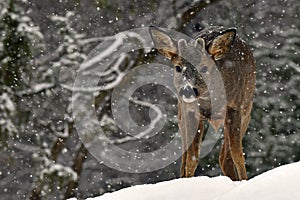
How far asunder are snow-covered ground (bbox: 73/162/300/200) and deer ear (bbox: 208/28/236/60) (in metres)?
1.33

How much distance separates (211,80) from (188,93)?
264 millimetres

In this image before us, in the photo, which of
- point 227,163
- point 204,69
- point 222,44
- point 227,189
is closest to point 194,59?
point 204,69

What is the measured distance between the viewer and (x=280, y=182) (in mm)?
3584

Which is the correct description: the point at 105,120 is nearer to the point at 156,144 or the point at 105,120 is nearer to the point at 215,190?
the point at 156,144

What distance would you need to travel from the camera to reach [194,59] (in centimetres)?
550

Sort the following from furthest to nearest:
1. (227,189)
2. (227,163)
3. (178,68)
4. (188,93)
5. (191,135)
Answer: (227,163) → (191,135) → (178,68) → (188,93) → (227,189)

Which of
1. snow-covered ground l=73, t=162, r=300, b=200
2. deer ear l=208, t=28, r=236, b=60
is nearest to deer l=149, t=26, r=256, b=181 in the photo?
deer ear l=208, t=28, r=236, b=60

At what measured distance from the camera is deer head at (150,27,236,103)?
5.42 metres

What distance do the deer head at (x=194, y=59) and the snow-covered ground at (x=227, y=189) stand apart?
1.11 metres

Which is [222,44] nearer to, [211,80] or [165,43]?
[211,80]

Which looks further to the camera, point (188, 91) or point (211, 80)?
point (211, 80)

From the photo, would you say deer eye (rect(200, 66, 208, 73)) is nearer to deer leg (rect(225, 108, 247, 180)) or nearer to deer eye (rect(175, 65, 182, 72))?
deer eye (rect(175, 65, 182, 72))

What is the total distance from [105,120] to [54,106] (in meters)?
0.91

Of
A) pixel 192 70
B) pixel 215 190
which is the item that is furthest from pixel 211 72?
pixel 215 190
